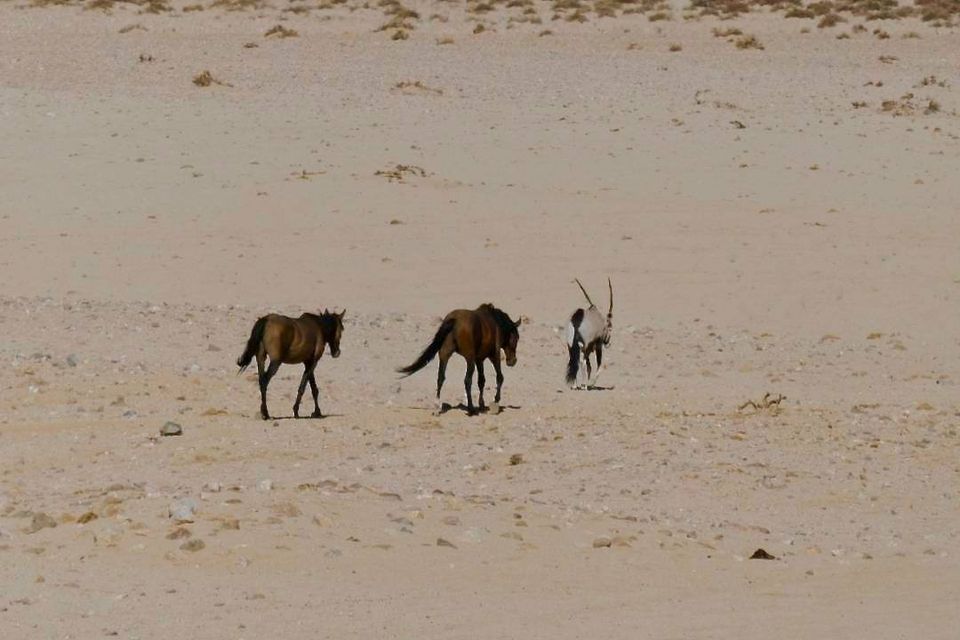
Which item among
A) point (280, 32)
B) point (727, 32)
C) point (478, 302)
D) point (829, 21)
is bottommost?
point (478, 302)

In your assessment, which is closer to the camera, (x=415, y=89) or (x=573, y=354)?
(x=573, y=354)

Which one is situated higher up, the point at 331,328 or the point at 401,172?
the point at 401,172

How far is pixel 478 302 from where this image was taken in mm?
23266

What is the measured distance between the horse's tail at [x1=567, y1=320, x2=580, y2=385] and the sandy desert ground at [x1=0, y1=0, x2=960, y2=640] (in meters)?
0.34

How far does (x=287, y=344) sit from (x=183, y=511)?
415 centimetres

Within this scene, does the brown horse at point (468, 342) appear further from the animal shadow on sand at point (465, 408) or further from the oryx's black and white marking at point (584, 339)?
the oryx's black and white marking at point (584, 339)

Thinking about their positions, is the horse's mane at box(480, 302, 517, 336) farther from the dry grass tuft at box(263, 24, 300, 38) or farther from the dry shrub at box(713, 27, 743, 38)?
the dry shrub at box(713, 27, 743, 38)

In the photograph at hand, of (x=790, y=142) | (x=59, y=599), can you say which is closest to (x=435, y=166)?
(x=790, y=142)

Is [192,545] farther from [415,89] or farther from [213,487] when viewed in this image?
[415,89]

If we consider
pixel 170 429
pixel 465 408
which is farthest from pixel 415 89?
pixel 170 429

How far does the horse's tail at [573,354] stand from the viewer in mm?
17188

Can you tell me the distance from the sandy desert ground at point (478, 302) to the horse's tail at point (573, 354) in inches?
13.2

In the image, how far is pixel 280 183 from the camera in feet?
96.4

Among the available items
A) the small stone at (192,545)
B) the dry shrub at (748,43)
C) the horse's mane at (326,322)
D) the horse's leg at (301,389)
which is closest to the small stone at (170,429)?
the horse's leg at (301,389)
